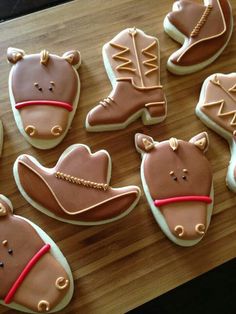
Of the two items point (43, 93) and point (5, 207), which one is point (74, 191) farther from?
point (43, 93)

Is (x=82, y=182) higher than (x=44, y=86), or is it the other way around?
(x=44, y=86)

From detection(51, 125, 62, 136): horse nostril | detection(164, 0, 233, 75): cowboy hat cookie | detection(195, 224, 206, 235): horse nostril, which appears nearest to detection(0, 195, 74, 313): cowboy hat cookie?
detection(51, 125, 62, 136): horse nostril

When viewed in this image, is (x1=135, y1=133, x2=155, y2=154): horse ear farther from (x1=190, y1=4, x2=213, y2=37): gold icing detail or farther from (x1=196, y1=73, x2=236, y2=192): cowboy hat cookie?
(x1=190, y1=4, x2=213, y2=37): gold icing detail

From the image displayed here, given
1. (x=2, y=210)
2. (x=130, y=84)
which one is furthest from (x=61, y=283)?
(x=130, y=84)

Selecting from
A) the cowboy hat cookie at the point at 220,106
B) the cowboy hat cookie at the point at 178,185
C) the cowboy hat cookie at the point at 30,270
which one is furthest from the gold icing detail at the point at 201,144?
the cowboy hat cookie at the point at 30,270

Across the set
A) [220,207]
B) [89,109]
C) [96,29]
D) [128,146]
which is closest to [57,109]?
[89,109]
